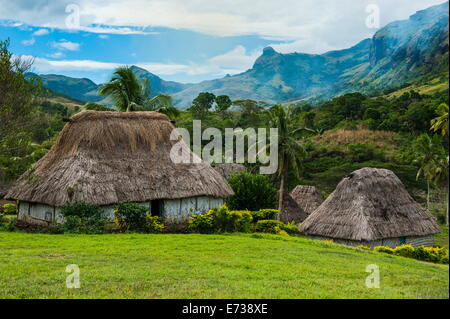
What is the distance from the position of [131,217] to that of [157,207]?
2.92 metres

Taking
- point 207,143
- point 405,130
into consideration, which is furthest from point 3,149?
point 405,130

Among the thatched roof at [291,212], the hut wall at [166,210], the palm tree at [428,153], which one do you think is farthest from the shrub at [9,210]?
the palm tree at [428,153]

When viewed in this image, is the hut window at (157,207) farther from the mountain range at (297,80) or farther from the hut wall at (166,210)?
the mountain range at (297,80)

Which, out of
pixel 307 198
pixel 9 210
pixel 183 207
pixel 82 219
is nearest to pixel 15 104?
pixel 82 219

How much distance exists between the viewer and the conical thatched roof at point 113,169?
55.2 ft

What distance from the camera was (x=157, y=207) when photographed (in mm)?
18906

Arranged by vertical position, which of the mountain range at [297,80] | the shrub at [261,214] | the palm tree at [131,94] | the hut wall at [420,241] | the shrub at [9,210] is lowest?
the hut wall at [420,241]

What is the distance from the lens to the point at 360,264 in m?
10.3

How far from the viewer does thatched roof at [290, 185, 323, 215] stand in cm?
3074

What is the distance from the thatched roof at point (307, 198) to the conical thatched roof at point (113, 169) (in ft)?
39.1
